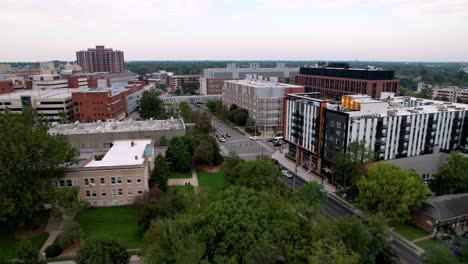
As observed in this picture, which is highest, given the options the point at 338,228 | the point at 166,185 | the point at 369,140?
the point at 369,140

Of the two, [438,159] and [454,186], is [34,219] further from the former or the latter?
[438,159]

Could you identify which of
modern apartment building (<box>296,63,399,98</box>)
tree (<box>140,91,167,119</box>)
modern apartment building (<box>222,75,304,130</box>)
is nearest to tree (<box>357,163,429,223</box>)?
modern apartment building (<box>296,63,399,98</box>)

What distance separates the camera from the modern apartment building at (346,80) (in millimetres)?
107688

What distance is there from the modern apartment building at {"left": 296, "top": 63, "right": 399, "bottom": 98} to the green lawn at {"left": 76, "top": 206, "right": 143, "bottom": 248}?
234 feet

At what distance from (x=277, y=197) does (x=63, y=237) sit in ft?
85.5

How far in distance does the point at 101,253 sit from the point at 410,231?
A: 131 feet

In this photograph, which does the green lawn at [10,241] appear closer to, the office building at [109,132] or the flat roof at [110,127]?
the office building at [109,132]

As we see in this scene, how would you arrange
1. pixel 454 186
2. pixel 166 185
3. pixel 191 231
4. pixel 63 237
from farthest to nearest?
pixel 166 185 < pixel 454 186 < pixel 63 237 < pixel 191 231

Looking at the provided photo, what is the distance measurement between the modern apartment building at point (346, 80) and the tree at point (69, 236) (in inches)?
3119

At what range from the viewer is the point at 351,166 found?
171ft

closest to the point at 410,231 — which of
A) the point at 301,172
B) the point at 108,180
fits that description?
the point at 301,172

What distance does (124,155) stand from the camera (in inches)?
2189

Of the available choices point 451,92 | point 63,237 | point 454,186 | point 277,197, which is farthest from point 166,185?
point 451,92

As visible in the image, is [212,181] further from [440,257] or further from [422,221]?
[440,257]
